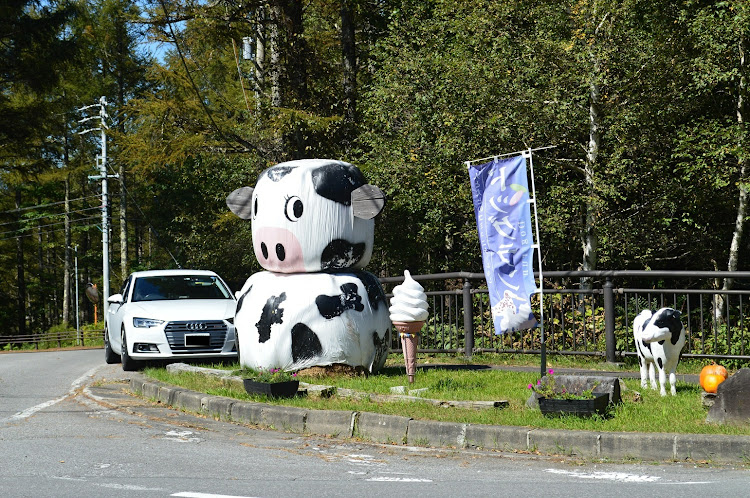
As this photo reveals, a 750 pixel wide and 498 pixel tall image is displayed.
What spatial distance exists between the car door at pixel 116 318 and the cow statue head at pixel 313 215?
4.61 metres

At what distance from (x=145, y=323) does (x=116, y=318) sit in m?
1.37

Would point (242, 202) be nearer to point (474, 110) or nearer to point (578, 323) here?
point (578, 323)

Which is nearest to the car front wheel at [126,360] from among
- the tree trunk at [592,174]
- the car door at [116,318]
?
the car door at [116,318]

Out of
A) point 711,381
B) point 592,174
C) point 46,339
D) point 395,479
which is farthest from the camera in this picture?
point 46,339

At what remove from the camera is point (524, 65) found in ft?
54.8

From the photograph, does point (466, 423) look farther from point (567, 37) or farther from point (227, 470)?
point (567, 37)

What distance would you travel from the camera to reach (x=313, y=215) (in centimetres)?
961

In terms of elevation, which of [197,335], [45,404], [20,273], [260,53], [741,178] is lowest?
[45,404]

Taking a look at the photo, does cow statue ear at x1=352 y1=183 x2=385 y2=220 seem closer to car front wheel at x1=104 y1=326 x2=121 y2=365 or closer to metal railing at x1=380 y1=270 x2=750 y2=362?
metal railing at x1=380 y1=270 x2=750 y2=362

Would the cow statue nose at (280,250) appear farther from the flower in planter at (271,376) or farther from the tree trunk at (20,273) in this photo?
the tree trunk at (20,273)

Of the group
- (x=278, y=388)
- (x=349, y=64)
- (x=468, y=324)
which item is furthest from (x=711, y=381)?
(x=349, y=64)

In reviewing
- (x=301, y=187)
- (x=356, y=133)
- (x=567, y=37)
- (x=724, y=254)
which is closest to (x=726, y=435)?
(x=301, y=187)

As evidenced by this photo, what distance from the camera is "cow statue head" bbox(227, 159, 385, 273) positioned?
31.6ft

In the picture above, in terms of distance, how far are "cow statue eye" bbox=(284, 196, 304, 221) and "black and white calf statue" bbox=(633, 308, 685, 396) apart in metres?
3.90
